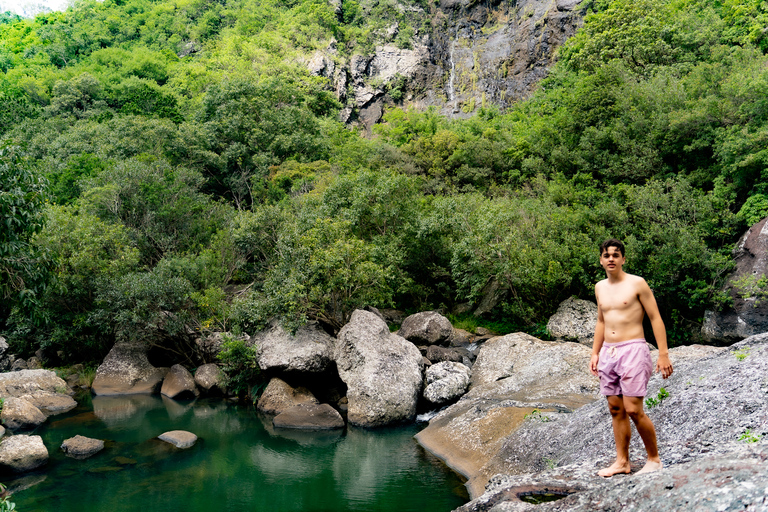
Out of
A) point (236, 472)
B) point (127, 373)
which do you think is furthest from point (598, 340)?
point (127, 373)

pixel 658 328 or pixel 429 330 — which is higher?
pixel 658 328

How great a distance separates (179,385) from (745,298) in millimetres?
22336

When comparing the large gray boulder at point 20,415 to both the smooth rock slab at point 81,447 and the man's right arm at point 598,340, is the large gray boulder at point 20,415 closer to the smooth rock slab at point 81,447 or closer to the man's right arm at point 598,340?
the smooth rock slab at point 81,447

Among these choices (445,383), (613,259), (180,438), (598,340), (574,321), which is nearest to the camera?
(613,259)

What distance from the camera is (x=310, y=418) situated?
56.6ft

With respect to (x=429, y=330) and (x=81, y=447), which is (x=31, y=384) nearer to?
(x=81, y=447)

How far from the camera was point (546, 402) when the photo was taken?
13.6 meters

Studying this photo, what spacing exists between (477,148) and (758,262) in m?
19.6

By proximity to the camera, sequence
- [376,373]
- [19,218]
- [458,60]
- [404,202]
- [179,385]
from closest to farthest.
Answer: [19,218]
[376,373]
[179,385]
[404,202]
[458,60]

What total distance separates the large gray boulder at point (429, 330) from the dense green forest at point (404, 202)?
1786mm


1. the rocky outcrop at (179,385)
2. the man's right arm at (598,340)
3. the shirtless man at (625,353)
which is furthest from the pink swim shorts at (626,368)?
the rocky outcrop at (179,385)

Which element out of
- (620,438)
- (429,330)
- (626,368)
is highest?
(626,368)

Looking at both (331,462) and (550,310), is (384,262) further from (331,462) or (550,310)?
(331,462)

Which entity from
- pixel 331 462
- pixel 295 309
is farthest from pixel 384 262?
pixel 331 462
